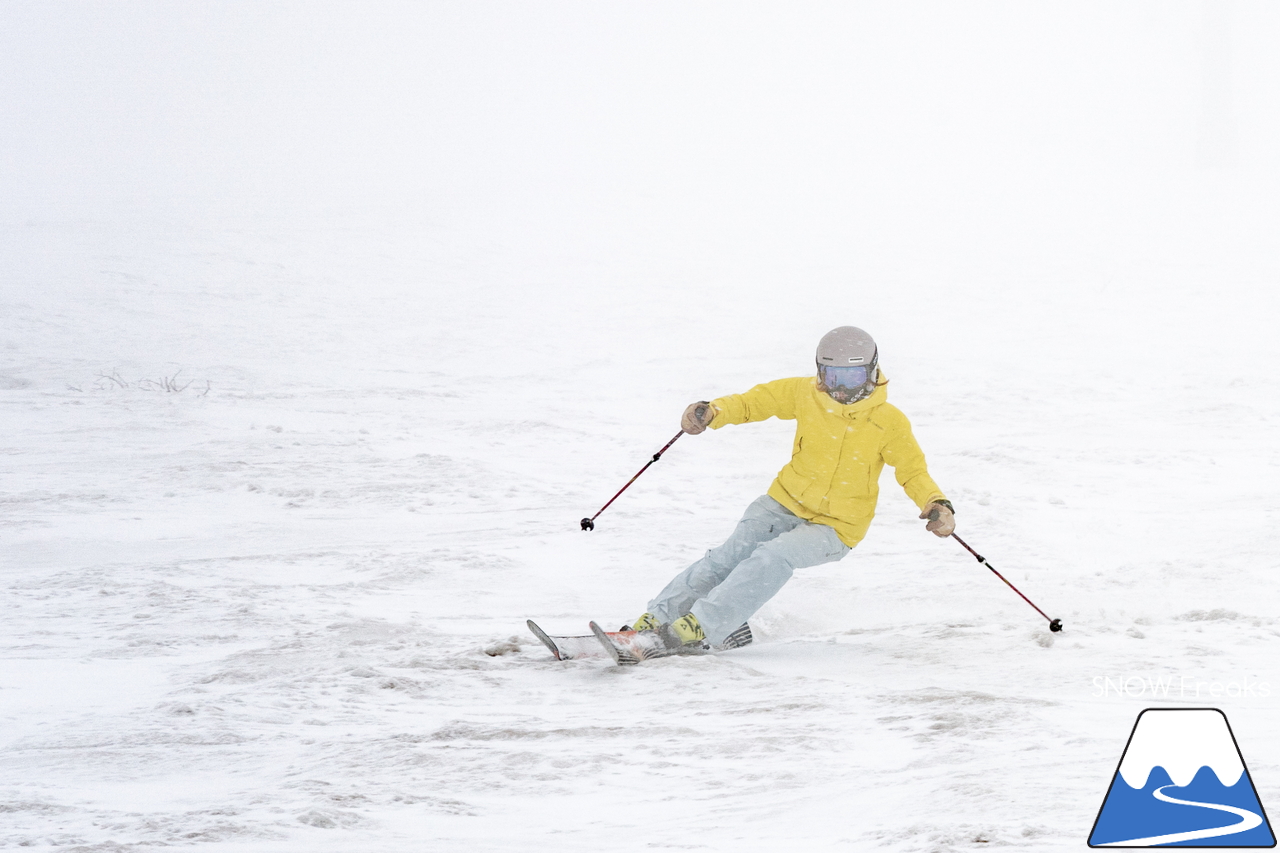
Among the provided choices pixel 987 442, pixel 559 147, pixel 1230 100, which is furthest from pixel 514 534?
pixel 1230 100

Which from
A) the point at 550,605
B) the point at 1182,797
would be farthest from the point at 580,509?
the point at 1182,797

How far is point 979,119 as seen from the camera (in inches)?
1289

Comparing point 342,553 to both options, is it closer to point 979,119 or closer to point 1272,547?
point 1272,547

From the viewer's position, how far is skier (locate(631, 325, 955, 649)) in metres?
4.86

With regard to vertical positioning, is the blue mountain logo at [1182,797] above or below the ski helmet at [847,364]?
below

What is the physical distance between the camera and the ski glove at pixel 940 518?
4699mm

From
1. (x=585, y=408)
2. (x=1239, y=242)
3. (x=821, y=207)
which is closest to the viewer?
(x=585, y=408)

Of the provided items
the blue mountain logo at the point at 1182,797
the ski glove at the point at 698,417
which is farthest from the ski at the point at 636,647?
the blue mountain logo at the point at 1182,797

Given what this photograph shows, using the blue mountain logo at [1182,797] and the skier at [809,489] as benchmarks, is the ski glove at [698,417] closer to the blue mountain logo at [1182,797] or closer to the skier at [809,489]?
the skier at [809,489]

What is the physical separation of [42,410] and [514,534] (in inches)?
217

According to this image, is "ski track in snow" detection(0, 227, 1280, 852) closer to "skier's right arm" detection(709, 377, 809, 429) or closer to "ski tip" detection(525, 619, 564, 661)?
"ski tip" detection(525, 619, 564, 661)

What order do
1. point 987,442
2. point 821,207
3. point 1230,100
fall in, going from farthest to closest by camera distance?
point 1230,100 < point 821,207 < point 987,442

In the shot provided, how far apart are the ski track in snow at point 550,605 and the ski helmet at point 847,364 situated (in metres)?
1.13

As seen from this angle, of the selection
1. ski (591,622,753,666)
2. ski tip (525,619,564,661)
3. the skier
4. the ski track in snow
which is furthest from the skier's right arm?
ski tip (525,619,564,661)
